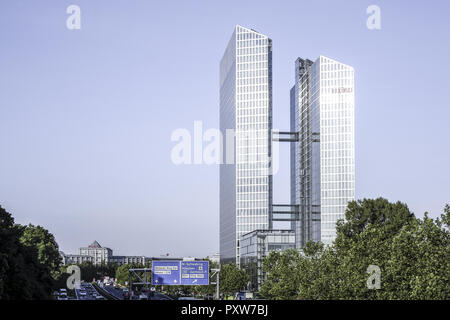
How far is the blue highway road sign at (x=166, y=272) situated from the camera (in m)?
80.8

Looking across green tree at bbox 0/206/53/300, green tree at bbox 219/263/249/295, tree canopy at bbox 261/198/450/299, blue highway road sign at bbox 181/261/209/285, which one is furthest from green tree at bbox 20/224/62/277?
tree canopy at bbox 261/198/450/299

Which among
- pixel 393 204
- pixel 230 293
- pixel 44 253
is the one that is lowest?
pixel 230 293

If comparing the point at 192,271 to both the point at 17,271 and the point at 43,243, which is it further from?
the point at 43,243

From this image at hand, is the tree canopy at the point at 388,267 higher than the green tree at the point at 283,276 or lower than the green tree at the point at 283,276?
higher

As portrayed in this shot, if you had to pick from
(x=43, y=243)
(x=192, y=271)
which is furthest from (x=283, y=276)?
(x=43, y=243)

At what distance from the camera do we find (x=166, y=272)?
8094 centimetres

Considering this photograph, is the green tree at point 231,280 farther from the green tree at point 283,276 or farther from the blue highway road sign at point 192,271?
the blue highway road sign at point 192,271

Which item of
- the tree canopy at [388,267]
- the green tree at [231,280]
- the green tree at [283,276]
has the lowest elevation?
the green tree at [231,280]

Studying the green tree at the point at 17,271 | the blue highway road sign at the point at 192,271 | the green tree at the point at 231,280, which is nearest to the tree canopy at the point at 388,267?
the blue highway road sign at the point at 192,271

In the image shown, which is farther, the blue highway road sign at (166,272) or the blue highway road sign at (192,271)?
the blue highway road sign at (192,271)

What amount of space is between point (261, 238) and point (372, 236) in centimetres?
10487
